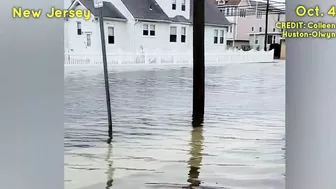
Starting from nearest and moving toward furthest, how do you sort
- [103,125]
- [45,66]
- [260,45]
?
[45,66] → [103,125] → [260,45]

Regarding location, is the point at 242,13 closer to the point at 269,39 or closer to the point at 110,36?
the point at 269,39

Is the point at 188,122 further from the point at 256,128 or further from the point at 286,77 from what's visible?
the point at 286,77

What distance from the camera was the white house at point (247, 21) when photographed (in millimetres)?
1256

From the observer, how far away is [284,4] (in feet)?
3.98

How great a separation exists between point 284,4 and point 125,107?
0.59 meters

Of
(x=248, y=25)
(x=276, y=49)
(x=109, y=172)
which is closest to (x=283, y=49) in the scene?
(x=276, y=49)

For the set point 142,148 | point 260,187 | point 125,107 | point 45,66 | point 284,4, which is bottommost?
point 260,187

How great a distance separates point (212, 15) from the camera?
4.14ft

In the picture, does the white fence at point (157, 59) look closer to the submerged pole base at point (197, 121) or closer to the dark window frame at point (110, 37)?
the dark window frame at point (110, 37)

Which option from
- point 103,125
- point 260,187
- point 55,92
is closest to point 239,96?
point 260,187

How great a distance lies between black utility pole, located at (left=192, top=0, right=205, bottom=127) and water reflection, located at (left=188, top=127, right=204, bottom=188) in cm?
5

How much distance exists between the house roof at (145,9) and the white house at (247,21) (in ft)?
0.61

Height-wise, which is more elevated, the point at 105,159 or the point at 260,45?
the point at 260,45

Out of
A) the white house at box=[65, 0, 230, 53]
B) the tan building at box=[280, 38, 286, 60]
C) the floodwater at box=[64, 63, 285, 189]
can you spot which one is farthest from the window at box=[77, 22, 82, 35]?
the tan building at box=[280, 38, 286, 60]
